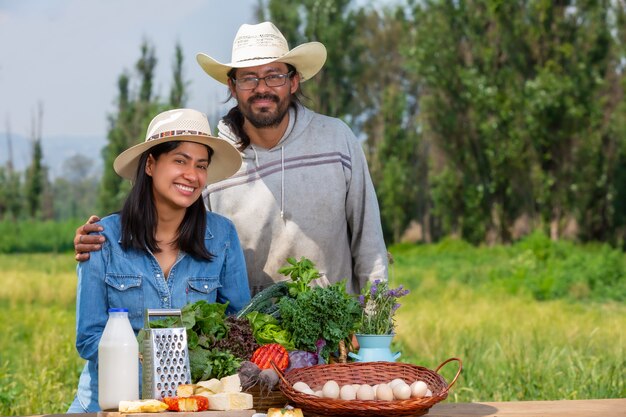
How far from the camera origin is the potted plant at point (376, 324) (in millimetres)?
3656

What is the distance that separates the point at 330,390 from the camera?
10.6ft

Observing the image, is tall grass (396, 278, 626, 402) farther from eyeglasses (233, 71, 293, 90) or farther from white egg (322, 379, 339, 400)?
white egg (322, 379, 339, 400)

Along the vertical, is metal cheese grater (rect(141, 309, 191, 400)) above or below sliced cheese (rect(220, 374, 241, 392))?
above

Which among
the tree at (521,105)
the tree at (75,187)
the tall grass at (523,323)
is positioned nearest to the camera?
the tall grass at (523,323)

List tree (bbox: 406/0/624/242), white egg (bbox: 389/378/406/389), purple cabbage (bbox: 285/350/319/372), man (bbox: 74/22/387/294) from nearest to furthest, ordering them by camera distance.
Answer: white egg (bbox: 389/378/406/389) < purple cabbage (bbox: 285/350/319/372) < man (bbox: 74/22/387/294) < tree (bbox: 406/0/624/242)

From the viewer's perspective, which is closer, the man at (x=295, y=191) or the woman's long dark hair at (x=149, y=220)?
the woman's long dark hair at (x=149, y=220)

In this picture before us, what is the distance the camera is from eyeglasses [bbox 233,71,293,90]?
178 inches

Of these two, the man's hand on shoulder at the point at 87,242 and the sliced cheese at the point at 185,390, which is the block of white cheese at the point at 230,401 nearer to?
the sliced cheese at the point at 185,390

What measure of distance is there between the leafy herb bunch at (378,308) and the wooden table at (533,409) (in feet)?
1.15

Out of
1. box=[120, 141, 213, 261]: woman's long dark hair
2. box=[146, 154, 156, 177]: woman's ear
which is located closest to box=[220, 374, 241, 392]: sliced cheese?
box=[120, 141, 213, 261]: woman's long dark hair

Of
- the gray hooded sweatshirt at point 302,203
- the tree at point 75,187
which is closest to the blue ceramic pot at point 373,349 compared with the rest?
the gray hooded sweatshirt at point 302,203

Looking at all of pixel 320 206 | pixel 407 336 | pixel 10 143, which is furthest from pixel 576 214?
pixel 10 143

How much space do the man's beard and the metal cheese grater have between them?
149 centimetres

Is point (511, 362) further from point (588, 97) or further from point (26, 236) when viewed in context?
point (26, 236)
